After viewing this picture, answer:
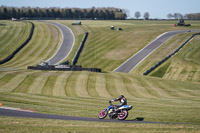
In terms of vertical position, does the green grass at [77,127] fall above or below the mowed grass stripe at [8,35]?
above

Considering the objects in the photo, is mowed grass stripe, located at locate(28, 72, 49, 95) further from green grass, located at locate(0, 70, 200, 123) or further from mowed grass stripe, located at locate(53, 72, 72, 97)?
mowed grass stripe, located at locate(53, 72, 72, 97)

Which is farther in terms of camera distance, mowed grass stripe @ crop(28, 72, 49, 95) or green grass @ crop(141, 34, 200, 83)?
green grass @ crop(141, 34, 200, 83)

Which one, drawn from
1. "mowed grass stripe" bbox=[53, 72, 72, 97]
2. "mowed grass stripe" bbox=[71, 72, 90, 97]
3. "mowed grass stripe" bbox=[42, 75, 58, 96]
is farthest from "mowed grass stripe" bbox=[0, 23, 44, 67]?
"mowed grass stripe" bbox=[42, 75, 58, 96]

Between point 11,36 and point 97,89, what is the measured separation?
8049 cm

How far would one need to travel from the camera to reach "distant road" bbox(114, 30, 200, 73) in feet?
259

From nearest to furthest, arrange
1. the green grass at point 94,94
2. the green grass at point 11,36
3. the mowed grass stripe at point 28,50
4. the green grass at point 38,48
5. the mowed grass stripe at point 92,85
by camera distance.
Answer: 1. the green grass at point 94,94
2. the mowed grass stripe at point 92,85
3. the mowed grass stripe at point 28,50
4. the green grass at point 38,48
5. the green grass at point 11,36

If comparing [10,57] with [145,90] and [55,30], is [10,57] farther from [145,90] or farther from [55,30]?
[145,90]

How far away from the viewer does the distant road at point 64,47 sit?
93938mm

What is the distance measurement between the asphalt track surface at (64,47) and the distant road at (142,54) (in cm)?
2023

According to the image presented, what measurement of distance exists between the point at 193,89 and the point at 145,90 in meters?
8.74

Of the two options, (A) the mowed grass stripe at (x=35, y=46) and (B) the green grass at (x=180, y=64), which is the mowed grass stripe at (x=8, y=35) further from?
(B) the green grass at (x=180, y=64)

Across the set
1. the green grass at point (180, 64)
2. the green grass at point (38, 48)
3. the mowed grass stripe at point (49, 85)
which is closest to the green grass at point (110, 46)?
the green grass at point (38, 48)

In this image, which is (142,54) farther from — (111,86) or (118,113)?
(118,113)

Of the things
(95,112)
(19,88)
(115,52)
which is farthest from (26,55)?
(95,112)
